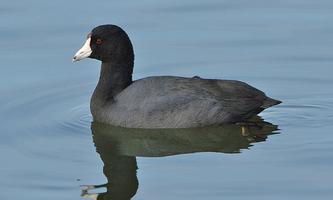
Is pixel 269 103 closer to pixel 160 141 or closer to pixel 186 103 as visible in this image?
pixel 186 103

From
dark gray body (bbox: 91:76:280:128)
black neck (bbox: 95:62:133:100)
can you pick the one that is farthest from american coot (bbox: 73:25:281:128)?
black neck (bbox: 95:62:133:100)

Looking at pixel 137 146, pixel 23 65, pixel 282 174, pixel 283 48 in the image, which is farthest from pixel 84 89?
pixel 282 174

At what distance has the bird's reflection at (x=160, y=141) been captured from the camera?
33.5 ft

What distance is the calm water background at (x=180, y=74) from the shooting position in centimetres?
946

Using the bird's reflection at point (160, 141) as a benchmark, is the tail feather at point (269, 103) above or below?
above

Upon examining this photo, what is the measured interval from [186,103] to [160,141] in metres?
0.53

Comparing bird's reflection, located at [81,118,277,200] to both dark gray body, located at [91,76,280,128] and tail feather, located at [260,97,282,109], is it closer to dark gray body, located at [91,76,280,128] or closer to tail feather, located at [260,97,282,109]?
dark gray body, located at [91,76,280,128]

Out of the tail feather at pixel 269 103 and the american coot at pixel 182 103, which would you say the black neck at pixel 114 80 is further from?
the tail feather at pixel 269 103

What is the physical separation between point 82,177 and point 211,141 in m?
1.67

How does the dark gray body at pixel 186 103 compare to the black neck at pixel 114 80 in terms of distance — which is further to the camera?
the black neck at pixel 114 80

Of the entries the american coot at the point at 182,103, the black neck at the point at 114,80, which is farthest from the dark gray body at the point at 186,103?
the black neck at the point at 114,80

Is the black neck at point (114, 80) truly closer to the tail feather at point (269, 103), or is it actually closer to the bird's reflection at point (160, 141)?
the bird's reflection at point (160, 141)

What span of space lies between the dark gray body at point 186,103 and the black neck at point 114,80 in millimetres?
336

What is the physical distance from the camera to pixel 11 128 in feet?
36.2
